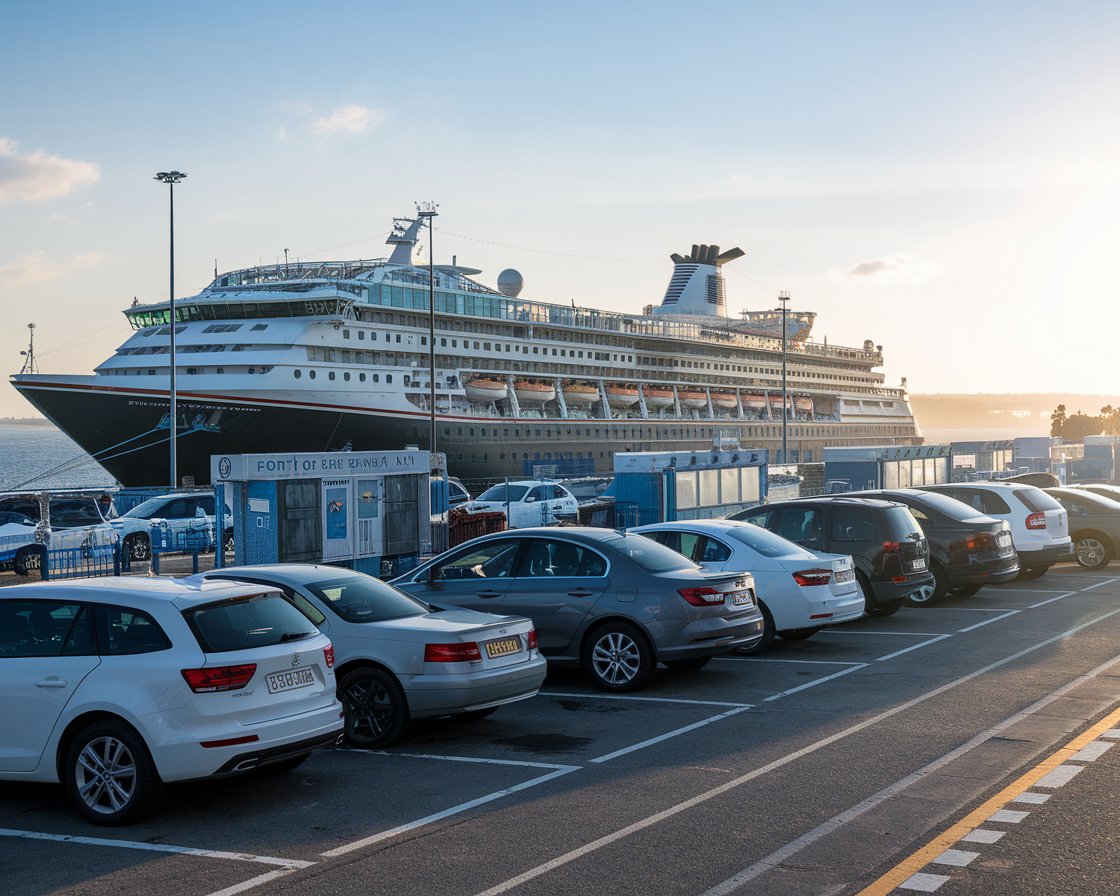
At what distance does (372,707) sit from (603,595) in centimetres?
280

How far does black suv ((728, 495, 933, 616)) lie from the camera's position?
15195 mm

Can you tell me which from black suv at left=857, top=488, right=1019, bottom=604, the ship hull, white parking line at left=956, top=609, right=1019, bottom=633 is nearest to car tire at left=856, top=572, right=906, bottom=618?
white parking line at left=956, top=609, right=1019, bottom=633

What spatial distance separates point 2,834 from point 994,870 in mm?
5506

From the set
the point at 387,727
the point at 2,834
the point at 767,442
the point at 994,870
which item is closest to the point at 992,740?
the point at 994,870

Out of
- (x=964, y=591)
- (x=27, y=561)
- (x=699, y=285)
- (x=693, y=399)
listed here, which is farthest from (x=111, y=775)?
(x=699, y=285)

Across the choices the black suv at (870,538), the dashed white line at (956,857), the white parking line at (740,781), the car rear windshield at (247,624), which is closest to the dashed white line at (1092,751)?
the white parking line at (740,781)

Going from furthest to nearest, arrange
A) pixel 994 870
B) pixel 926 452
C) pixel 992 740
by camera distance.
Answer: pixel 926 452 → pixel 992 740 → pixel 994 870

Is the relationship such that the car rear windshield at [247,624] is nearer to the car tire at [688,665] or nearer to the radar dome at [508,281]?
the car tire at [688,665]

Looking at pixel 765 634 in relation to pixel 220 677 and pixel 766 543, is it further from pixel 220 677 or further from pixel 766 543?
pixel 220 677

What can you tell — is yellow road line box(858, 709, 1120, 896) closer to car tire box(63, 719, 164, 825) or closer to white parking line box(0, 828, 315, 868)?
white parking line box(0, 828, 315, 868)

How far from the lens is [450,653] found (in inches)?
346

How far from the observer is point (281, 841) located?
21.9ft

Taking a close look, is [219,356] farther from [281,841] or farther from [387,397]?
[281,841]

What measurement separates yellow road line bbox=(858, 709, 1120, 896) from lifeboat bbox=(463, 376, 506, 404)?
2191 inches
